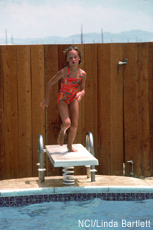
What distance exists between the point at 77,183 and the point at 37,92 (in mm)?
1722

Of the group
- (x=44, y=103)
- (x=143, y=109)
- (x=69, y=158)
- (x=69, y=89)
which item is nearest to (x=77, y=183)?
(x=69, y=158)

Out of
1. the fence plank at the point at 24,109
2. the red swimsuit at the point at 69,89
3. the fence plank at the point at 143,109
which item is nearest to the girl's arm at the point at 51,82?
the red swimsuit at the point at 69,89

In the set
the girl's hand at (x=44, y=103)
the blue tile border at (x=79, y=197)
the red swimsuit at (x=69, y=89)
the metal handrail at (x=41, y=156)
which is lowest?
the blue tile border at (x=79, y=197)

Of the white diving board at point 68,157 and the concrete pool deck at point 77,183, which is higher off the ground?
the white diving board at point 68,157

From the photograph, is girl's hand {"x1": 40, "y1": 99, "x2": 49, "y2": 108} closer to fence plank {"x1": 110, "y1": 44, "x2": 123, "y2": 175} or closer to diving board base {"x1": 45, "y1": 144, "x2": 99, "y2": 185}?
diving board base {"x1": 45, "y1": 144, "x2": 99, "y2": 185}

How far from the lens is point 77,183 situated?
670cm

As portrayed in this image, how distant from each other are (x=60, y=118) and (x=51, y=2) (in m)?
58.6

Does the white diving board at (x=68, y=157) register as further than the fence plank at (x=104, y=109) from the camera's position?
No

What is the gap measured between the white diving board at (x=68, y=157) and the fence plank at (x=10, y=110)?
0.68m

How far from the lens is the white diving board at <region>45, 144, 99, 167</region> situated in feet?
19.6

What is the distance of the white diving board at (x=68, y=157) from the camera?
597 cm

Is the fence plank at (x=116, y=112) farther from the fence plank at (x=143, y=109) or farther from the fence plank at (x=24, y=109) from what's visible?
the fence plank at (x=24, y=109)

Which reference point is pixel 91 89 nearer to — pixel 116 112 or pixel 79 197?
pixel 116 112

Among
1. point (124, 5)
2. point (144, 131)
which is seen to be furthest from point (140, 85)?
point (124, 5)
